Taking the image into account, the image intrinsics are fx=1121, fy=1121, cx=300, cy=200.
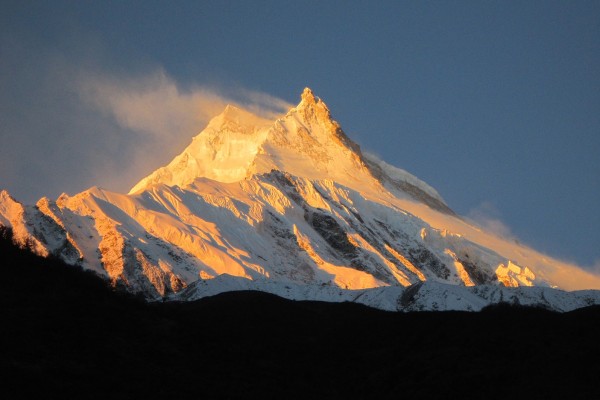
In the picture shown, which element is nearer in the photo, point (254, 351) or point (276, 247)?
point (254, 351)

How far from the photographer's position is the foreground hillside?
44.3m

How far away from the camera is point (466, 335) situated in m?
57.9

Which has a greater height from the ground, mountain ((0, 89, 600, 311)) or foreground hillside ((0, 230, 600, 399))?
mountain ((0, 89, 600, 311))

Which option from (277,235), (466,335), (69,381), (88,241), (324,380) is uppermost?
(277,235)

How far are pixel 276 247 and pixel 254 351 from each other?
9751 cm

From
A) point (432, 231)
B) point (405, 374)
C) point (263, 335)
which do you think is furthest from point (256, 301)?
point (432, 231)

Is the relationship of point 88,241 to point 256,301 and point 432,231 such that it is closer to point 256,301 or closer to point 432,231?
point 256,301

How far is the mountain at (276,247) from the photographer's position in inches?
3863

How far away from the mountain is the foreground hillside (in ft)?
86.4

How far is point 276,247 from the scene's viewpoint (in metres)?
155

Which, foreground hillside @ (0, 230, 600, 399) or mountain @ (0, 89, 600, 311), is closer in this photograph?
foreground hillside @ (0, 230, 600, 399)

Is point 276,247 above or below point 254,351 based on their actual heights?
above

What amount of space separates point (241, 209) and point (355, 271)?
70.2 ft

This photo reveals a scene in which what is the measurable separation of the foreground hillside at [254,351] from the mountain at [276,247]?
26.3 meters
